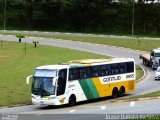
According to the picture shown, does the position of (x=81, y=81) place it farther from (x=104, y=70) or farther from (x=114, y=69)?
(x=114, y=69)

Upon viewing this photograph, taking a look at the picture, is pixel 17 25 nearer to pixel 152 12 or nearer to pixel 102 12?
pixel 102 12

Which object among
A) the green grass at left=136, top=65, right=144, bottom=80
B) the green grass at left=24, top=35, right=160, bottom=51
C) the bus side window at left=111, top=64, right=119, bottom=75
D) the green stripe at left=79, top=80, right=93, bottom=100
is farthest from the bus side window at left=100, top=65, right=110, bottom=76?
the green grass at left=24, top=35, right=160, bottom=51

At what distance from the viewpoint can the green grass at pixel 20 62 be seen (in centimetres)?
3847

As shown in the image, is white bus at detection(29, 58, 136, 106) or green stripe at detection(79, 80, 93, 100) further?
green stripe at detection(79, 80, 93, 100)

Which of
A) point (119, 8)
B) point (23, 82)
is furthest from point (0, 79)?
point (119, 8)

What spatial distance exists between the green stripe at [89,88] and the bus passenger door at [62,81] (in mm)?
1933

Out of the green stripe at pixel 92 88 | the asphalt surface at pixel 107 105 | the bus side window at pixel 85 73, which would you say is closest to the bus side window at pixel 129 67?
the asphalt surface at pixel 107 105

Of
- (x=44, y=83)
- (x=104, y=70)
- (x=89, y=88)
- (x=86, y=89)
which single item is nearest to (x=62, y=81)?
(x=44, y=83)

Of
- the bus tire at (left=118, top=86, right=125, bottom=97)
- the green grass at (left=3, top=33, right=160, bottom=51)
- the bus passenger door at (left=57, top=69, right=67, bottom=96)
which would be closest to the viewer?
the bus passenger door at (left=57, top=69, right=67, bottom=96)

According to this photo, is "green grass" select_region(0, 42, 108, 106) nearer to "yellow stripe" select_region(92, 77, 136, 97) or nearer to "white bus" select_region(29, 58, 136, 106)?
"white bus" select_region(29, 58, 136, 106)

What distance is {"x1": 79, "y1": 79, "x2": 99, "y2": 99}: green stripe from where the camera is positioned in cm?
3606

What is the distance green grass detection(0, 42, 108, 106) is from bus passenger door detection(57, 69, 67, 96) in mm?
3395

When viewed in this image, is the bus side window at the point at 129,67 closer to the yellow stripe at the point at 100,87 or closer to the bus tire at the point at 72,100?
the yellow stripe at the point at 100,87

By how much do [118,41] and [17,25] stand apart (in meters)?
37.1
